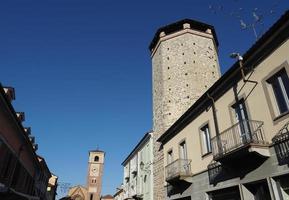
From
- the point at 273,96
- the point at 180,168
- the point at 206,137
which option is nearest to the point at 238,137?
the point at 273,96

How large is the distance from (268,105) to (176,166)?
22.8 ft

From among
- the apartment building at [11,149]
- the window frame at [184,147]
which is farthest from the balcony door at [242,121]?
the apartment building at [11,149]

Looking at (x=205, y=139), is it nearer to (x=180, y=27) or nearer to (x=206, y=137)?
(x=206, y=137)

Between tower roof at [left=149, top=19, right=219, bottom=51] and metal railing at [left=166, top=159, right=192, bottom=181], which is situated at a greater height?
tower roof at [left=149, top=19, right=219, bottom=51]

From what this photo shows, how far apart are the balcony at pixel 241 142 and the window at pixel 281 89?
0.93m

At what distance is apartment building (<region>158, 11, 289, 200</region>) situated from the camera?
Result: 329 inches

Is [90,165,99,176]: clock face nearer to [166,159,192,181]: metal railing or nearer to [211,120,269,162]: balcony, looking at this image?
[166,159,192,181]: metal railing

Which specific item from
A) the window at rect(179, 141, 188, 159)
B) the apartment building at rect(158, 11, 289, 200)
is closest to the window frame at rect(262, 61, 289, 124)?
the apartment building at rect(158, 11, 289, 200)

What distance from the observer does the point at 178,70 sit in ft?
74.2

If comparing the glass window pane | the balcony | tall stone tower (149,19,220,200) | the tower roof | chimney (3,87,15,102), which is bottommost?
the balcony

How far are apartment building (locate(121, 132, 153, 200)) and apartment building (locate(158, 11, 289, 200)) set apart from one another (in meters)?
9.28

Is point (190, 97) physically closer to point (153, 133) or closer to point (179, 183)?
point (153, 133)

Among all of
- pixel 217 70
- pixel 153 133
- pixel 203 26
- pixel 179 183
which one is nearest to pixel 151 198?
pixel 153 133

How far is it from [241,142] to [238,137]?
0.97 feet
